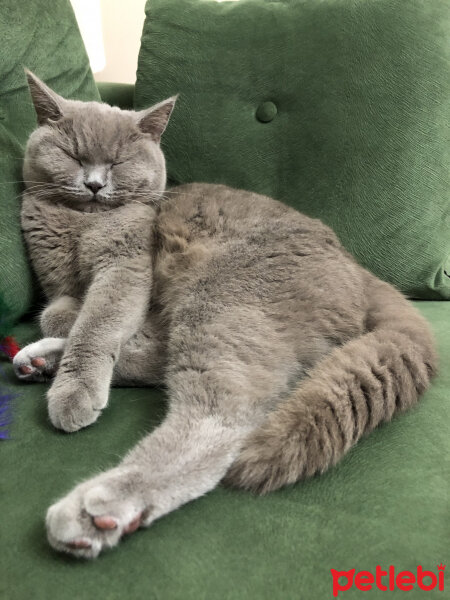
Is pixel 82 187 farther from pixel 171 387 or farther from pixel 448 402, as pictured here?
pixel 448 402

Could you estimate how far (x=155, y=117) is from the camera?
1.42 metres

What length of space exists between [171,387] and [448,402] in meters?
0.57

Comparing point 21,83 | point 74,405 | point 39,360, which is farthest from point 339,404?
point 21,83

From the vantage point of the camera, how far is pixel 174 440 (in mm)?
848

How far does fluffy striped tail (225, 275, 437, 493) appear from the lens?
0.78 m

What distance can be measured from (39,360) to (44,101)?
0.71 meters

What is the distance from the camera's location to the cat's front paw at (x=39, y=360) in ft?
3.58

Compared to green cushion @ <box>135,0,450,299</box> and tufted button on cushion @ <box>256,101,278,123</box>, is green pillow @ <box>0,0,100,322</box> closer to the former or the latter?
green cushion @ <box>135,0,450,299</box>

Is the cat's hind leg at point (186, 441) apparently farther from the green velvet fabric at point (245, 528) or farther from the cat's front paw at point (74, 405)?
the cat's front paw at point (74, 405)

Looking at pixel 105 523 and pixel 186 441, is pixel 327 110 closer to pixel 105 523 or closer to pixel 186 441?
pixel 186 441

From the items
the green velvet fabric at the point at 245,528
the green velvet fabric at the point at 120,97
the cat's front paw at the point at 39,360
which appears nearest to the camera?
the green velvet fabric at the point at 245,528

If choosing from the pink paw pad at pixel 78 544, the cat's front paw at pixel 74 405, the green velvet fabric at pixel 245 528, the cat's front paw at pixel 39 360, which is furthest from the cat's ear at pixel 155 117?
the pink paw pad at pixel 78 544

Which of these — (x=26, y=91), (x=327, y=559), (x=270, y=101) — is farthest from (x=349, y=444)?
(x=26, y=91)

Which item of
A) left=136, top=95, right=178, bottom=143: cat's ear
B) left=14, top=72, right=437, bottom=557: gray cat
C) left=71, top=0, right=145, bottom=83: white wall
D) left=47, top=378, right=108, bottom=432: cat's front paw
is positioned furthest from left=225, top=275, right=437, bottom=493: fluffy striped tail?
left=71, top=0, right=145, bottom=83: white wall
